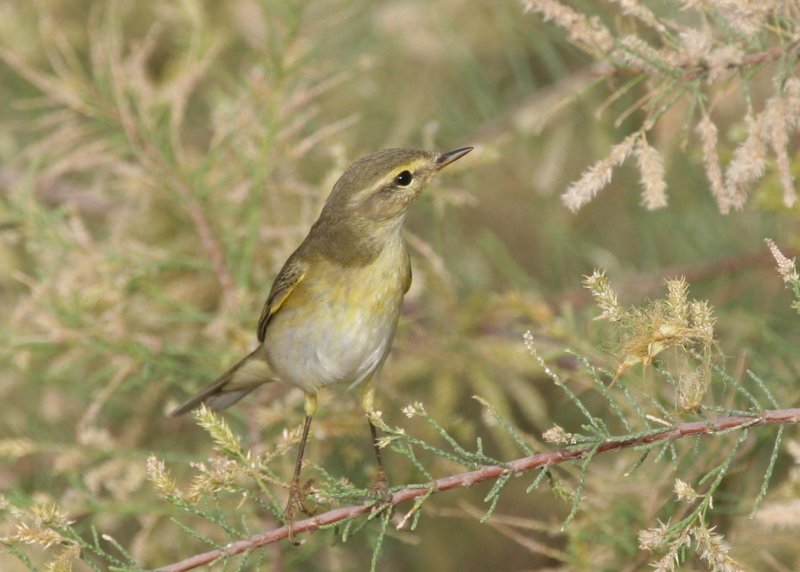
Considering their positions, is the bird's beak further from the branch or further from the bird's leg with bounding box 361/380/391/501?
the branch

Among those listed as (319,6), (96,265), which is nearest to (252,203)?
(96,265)

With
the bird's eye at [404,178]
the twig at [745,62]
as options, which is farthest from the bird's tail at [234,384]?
the twig at [745,62]

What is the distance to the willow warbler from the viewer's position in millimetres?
3465

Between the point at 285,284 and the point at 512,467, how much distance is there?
5.35ft

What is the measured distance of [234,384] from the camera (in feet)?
12.6

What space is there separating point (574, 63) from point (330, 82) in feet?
6.01

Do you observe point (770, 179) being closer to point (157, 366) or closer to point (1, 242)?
point (157, 366)

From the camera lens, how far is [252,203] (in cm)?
427

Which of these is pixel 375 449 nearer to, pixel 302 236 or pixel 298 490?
pixel 298 490

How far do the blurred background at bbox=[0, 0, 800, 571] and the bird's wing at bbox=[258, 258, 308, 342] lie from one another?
1.36 feet

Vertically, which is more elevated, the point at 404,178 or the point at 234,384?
the point at 404,178

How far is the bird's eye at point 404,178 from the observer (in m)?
3.49

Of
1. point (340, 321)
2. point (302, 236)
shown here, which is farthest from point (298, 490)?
point (302, 236)

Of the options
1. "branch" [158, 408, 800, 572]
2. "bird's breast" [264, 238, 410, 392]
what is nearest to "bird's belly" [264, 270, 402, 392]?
"bird's breast" [264, 238, 410, 392]
